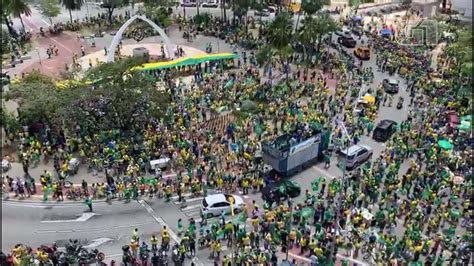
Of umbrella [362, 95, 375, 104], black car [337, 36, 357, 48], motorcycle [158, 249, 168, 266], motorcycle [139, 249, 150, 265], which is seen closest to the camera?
motorcycle [158, 249, 168, 266]

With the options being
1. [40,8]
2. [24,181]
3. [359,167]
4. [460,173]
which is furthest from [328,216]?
[40,8]

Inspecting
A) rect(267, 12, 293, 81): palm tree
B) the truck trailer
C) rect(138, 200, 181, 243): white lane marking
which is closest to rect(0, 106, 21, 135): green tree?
rect(138, 200, 181, 243): white lane marking

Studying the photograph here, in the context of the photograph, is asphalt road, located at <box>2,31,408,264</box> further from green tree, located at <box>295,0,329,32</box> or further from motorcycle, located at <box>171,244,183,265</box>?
green tree, located at <box>295,0,329,32</box>

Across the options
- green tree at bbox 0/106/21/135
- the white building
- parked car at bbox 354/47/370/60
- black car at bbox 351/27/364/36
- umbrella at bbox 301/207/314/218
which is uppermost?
the white building

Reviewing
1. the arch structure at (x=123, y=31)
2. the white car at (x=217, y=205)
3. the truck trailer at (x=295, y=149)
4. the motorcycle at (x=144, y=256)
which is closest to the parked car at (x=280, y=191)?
the truck trailer at (x=295, y=149)

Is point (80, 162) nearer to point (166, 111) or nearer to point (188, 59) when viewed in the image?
point (166, 111)

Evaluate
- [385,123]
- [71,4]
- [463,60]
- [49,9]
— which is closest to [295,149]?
[385,123]

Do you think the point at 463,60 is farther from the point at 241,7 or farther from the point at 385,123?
the point at 241,7

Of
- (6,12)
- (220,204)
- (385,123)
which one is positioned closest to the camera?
(220,204)
